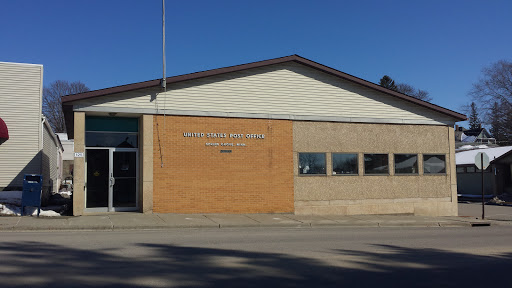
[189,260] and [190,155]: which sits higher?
[190,155]

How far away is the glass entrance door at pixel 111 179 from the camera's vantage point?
1584cm

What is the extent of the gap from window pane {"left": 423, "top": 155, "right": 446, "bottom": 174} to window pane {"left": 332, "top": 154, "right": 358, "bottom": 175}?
3.61m

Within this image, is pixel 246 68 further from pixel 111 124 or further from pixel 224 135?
pixel 111 124

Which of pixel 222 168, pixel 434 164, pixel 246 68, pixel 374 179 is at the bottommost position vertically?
pixel 374 179

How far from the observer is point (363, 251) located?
949cm

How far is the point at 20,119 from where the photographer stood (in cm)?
1859

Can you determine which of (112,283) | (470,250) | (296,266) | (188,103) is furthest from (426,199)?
(112,283)

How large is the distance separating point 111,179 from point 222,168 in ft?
13.5

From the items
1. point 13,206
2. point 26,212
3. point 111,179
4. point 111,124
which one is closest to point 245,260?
point 111,179

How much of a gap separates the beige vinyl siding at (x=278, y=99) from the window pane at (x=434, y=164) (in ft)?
5.30

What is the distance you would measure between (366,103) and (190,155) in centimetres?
806

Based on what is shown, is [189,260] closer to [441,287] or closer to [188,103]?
[441,287]

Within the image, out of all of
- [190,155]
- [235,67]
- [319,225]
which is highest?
[235,67]

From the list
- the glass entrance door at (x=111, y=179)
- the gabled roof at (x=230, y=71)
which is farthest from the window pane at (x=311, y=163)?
the glass entrance door at (x=111, y=179)
